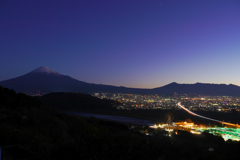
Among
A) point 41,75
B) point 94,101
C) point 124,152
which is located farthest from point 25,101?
point 41,75

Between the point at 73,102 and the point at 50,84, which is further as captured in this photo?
the point at 50,84

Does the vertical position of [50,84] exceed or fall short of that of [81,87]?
it exceeds it

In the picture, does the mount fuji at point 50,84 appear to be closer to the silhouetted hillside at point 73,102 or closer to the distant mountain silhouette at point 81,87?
the distant mountain silhouette at point 81,87

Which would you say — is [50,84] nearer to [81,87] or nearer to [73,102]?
[81,87]

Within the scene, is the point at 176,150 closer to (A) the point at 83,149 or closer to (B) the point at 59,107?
(A) the point at 83,149

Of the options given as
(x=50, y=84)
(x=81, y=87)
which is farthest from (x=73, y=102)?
(x=50, y=84)

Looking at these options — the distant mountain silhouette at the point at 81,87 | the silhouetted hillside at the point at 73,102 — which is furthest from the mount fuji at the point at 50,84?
the silhouetted hillside at the point at 73,102

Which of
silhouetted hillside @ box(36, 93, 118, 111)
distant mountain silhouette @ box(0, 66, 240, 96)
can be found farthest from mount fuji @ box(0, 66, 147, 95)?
silhouetted hillside @ box(36, 93, 118, 111)

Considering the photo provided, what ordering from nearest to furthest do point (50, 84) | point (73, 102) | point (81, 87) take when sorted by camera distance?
point (73, 102) → point (50, 84) → point (81, 87)
